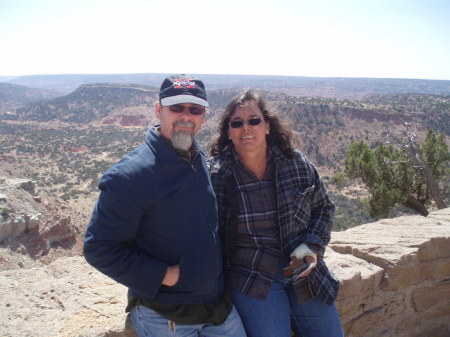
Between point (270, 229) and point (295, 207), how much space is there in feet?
0.66

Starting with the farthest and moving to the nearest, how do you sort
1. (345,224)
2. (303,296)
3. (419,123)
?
(419,123), (345,224), (303,296)

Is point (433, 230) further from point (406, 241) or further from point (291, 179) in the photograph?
point (291, 179)

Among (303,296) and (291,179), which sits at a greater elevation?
(291,179)

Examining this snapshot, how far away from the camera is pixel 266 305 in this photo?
2121mm

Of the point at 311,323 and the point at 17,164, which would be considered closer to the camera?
the point at 311,323

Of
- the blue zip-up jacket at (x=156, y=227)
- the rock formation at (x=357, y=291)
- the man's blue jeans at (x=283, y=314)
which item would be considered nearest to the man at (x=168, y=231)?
the blue zip-up jacket at (x=156, y=227)

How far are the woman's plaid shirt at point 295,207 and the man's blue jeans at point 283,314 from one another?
0.09 metres

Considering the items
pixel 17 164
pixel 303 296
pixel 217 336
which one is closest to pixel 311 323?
pixel 303 296

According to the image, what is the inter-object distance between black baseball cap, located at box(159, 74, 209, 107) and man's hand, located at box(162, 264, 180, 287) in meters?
0.83

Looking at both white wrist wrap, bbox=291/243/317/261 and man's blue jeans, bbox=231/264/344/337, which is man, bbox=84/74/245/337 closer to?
man's blue jeans, bbox=231/264/344/337

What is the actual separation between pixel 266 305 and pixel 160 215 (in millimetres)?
852

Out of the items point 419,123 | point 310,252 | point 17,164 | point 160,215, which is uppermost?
point 160,215

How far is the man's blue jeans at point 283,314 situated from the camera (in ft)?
6.79

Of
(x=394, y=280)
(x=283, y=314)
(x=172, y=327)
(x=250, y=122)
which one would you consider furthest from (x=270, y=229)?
(x=394, y=280)
